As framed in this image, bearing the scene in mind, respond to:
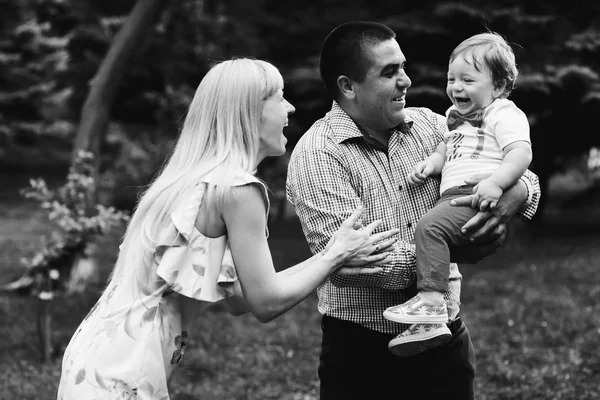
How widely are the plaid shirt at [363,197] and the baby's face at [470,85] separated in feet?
0.85

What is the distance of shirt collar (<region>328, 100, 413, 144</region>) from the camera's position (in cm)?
324

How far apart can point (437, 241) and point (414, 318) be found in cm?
30

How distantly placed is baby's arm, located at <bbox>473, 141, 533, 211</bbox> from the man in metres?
0.06

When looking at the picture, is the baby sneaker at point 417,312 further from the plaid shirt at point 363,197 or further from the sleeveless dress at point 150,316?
the sleeveless dress at point 150,316

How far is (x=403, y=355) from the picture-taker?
3.16 meters

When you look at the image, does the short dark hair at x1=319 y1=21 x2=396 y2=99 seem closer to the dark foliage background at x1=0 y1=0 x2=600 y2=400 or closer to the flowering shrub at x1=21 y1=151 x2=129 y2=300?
the dark foliage background at x1=0 y1=0 x2=600 y2=400

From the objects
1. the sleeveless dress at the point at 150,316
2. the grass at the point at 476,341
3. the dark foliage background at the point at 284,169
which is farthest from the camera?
the dark foliage background at the point at 284,169

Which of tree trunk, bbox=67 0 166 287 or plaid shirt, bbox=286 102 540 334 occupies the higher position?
tree trunk, bbox=67 0 166 287

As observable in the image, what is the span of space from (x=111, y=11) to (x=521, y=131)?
1278 cm

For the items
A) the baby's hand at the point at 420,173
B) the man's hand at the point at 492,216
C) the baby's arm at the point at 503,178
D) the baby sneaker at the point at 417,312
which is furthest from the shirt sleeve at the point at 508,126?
the baby sneaker at the point at 417,312

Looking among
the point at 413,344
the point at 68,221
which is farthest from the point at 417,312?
the point at 68,221

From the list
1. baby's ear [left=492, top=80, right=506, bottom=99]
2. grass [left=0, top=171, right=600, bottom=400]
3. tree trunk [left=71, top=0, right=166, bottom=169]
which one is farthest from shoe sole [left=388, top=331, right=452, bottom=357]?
tree trunk [left=71, top=0, right=166, bottom=169]

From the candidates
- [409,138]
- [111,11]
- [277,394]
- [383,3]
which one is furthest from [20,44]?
[409,138]

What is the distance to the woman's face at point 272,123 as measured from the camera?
2857 mm
